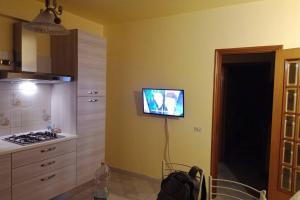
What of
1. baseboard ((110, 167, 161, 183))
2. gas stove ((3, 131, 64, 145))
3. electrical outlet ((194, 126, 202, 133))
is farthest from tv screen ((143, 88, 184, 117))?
gas stove ((3, 131, 64, 145))

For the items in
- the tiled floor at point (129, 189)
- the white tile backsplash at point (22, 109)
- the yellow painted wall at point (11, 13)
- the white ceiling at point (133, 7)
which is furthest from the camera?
the tiled floor at point (129, 189)

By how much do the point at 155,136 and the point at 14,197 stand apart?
6.22ft

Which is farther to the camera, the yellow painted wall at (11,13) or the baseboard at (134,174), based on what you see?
the baseboard at (134,174)

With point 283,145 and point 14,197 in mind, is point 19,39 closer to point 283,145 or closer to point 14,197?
point 14,197

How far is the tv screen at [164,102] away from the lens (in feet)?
10.2

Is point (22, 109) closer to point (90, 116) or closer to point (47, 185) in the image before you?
point (90, 116)

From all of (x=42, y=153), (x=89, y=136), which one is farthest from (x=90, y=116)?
(x=42, y=153)

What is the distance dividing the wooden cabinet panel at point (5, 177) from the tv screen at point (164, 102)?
181 cm

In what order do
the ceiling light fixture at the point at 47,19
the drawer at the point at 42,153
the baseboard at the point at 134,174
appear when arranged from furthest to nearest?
the baseboard at the point at 134,174 < the drawer at the point at 42,153 < the ceiling light fixture at the point at 47,19

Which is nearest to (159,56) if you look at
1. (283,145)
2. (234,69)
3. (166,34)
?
(166,34)

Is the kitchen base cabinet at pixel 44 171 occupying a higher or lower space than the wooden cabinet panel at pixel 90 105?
lower

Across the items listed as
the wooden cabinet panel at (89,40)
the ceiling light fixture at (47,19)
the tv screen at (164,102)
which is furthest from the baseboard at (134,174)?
the ceiling light fixture at (47,19)

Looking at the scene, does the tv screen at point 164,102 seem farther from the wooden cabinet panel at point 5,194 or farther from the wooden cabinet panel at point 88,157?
the wooden cabinet panel at point 5,194

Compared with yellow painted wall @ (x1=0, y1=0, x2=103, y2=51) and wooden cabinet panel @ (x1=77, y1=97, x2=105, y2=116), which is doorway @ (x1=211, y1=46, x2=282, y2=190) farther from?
yellow painted wall @ (x1=0, y1=0, x2=103, y2=51)
